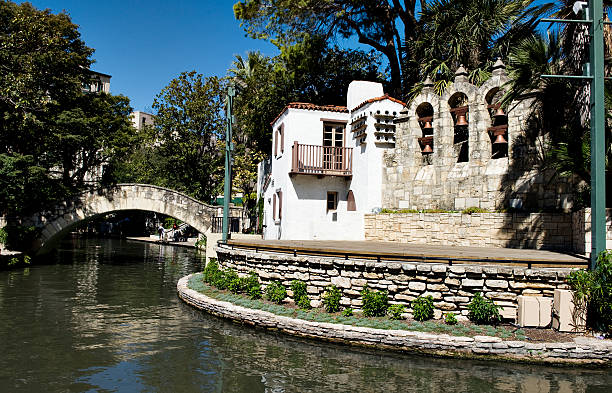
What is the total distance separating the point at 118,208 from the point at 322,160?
12.8 meters

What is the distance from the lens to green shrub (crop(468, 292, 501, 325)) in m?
10.1

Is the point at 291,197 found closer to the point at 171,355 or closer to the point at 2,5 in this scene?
the point at 171,355

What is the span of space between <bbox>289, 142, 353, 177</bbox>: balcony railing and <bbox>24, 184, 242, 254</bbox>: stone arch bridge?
6.45 metres

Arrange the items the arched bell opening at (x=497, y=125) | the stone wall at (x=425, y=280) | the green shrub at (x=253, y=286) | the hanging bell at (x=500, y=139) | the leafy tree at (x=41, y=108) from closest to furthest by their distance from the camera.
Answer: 1. the stone wall at (x=425, y=280)
2. the green shrub at (x=253, y=286)
3. the hanging bell at (x=500, y=139)
4. the arched bell opening at (x=497, y=125)
5. the leafy tree at (x=41, y=108)

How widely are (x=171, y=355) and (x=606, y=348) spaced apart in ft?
26.8

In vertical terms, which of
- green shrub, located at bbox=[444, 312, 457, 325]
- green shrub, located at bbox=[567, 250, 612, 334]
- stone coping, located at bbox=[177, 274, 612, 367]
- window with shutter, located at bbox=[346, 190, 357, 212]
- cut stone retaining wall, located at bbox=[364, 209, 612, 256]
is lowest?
stone coping, located at bbox=[177, 274, 612, 367]

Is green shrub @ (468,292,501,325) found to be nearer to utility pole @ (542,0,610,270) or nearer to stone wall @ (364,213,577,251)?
utility pole @ (542,0,610,270)

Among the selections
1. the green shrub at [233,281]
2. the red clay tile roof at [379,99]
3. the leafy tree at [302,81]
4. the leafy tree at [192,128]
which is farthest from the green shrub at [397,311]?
the leafy tree at [192,128]

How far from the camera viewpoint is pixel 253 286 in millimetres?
13430

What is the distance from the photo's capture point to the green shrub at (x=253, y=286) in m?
13.3

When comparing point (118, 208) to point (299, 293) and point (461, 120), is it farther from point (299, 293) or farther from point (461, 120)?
point (461, 120)

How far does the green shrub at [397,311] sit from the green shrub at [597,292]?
340cm

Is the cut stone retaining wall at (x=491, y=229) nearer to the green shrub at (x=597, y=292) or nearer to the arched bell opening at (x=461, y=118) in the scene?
the green shrub at (x=597, y=292)

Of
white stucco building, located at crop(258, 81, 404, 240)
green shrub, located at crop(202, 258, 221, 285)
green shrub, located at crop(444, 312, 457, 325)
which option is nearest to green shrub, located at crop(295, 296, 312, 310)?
green shrub, located at crop(444, 312, 457, 325)
